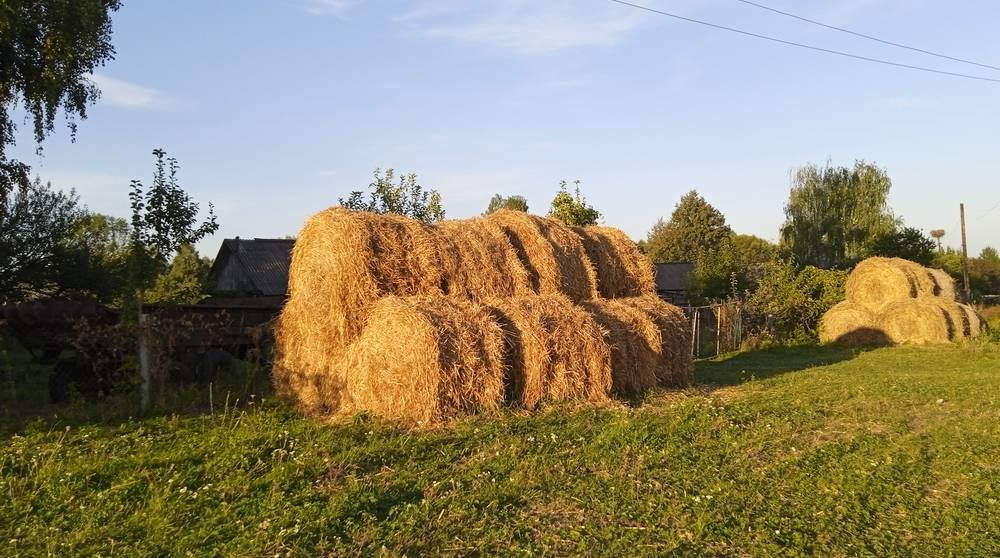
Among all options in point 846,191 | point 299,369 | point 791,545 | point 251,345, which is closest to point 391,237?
point 299,369

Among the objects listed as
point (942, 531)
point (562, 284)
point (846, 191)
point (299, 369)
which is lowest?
point (942, 531)

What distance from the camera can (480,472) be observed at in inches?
265

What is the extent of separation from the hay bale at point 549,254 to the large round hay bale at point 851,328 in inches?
514

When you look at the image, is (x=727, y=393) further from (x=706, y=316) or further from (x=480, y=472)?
(x=706, y=316)

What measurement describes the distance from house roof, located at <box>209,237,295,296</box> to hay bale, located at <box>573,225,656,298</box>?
16891mm

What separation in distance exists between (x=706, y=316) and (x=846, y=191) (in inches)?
1136

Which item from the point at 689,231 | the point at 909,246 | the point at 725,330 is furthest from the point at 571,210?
the point at 689,231

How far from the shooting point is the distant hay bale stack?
1086 centimetres

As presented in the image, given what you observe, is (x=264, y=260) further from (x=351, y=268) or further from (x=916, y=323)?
(x=916, y=323)

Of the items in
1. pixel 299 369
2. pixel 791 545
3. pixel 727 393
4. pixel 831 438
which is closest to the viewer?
pixel 791 545

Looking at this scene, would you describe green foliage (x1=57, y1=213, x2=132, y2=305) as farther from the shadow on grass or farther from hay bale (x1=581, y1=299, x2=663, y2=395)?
the shadow on grass

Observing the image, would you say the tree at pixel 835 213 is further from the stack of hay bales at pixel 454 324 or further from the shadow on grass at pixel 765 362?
the stack of hay bales at pixel 454 324

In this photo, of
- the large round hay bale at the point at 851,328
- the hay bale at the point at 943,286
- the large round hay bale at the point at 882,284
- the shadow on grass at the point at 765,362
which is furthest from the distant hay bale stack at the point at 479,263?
the hay bale at the point at 943,286

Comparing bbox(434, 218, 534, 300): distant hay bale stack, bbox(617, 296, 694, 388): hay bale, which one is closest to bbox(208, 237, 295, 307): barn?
bbox(434, 218, 534, 300): distant hay bale stack
